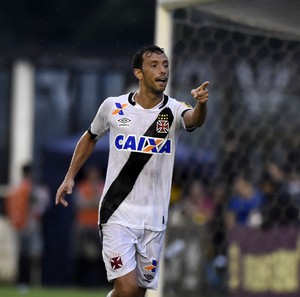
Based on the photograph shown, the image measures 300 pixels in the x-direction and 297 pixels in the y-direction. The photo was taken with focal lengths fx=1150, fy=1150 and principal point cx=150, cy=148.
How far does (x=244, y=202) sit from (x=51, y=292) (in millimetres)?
4694

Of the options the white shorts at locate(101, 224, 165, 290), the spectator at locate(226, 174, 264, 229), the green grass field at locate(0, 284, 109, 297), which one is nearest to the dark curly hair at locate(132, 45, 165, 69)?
the white shorts at locate(101, 224, 165, 290)

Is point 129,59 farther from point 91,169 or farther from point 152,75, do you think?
point 152,75

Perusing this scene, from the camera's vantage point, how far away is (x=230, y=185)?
1340cm

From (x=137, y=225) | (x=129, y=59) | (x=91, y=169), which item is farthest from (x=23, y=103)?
(x=137, y=225)

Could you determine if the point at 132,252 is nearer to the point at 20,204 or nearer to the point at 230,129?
the point at 230,129

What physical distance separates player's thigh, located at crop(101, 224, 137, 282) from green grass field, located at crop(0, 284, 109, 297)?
27.2 ft

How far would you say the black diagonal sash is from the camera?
7.75 m

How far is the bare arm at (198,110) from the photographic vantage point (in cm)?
707

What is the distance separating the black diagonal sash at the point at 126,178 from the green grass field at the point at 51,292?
27.2 ft

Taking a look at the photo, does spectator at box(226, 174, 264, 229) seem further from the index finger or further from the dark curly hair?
the index finger

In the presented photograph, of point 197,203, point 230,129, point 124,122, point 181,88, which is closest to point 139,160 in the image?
point 124,122

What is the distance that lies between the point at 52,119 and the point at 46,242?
8.50 feet

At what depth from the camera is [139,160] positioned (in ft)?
25.5

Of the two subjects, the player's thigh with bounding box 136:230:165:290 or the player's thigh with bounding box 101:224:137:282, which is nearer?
the player's thigh with bounding box 101:224:137:282
